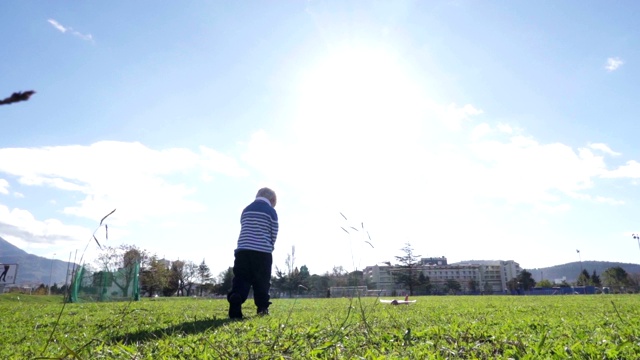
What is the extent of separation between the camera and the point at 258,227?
227 inches

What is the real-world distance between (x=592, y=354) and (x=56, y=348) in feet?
11.5

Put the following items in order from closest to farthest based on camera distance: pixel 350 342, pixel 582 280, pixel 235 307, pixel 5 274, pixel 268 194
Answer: pixel 350 342
pixel 235 307
pixel 268 194
pixel 5 274
pixel 582 280

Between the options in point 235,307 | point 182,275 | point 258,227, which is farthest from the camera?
point 182,275

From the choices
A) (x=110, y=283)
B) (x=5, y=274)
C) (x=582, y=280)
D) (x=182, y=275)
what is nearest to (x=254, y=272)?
(x=110, y=283)

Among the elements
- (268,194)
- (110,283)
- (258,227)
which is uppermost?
(268,194)

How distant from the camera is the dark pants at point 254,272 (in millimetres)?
5504

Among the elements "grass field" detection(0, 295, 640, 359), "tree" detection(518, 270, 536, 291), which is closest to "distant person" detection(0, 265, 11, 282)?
"grass field" detection(0, 295, 640, 359)

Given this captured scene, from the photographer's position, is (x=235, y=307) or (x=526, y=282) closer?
(x=235, y=307)

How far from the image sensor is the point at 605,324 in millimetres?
3605

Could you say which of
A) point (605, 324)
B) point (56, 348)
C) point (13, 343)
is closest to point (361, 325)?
point (605, 324)

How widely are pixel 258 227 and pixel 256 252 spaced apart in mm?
351

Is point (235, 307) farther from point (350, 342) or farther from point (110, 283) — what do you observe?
point (110, 283)

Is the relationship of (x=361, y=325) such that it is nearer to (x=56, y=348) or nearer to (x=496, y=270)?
(x=56, y=348)

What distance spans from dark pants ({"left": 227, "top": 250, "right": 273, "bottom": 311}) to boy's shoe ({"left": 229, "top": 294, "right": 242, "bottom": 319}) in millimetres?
301
